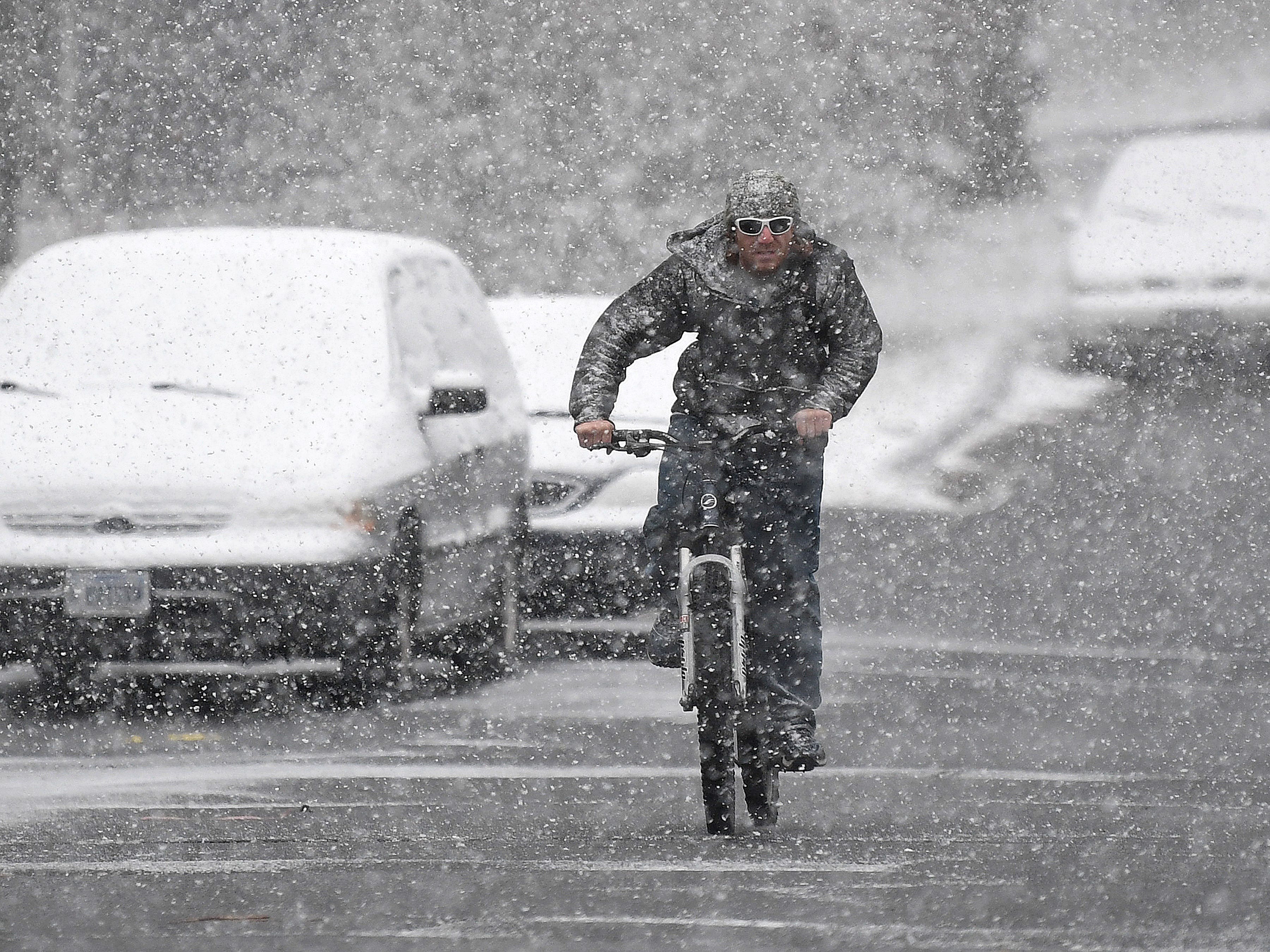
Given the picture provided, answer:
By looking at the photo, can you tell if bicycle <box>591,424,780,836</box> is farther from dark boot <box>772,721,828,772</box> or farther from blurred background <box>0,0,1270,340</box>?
blurred background <box>0,0,1270,340</box>

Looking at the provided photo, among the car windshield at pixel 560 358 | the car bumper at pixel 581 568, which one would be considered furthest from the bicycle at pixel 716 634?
the car windshield at pixel 560 358

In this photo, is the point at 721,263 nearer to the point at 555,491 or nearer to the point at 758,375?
the point at 758,375

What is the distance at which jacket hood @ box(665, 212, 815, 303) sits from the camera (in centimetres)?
668

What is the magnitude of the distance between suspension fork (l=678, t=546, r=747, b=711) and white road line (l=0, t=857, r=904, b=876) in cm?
50

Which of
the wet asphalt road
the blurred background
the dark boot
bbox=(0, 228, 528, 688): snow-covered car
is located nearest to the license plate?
bbox=(0, 228, 528, 688): snow-covered car

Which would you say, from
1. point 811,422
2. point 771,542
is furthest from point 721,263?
point 771,542

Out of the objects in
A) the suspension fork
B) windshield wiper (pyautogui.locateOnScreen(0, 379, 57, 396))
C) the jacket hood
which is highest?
the jacket hood

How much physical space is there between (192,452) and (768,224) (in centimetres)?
323

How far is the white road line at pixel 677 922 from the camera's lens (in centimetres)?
543

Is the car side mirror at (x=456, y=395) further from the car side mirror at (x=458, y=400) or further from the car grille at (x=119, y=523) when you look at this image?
the car grille at (x=119, y=523)

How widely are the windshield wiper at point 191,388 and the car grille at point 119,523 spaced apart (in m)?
0.62

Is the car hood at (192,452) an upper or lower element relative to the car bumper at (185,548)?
upper

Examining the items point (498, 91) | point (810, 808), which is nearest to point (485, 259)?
point (498, 91)

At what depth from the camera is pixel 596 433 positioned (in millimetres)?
6527
